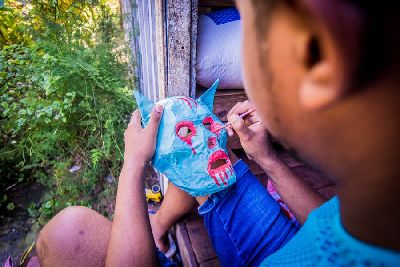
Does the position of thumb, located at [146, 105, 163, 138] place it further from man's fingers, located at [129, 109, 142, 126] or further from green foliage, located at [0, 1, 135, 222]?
green foliage, located at [0, 1, 135, 222]

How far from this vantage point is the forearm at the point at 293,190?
1.10 m

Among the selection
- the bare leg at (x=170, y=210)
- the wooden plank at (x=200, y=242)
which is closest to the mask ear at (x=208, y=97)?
the bare leg at (x=170, y=210)

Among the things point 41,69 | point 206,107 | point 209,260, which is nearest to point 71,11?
point 41,69

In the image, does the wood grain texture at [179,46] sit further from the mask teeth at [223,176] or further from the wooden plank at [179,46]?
the mask teeth at [223,176]

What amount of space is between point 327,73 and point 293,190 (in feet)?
A: 2.88

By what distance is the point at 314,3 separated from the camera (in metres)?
0.31

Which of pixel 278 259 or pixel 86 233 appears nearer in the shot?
pixel 278 259

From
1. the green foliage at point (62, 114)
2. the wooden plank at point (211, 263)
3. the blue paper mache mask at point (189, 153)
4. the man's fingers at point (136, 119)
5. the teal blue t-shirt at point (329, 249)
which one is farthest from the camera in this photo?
the green foliage at point (62, 114)

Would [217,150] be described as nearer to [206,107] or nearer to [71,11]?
[206,107]

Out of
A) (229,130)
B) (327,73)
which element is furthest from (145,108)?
(327,73)

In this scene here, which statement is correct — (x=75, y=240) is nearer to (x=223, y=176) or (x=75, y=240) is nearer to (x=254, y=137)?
(x=223, y=176)

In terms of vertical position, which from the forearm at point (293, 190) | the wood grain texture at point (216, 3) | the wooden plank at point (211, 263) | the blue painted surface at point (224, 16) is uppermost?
the wood grain texture at point (216, 3)

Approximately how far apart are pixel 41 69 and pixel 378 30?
97.2 inches

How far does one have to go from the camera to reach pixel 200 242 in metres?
1.54
